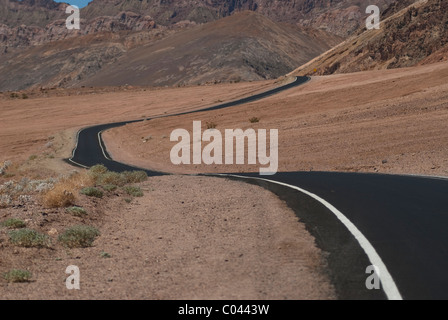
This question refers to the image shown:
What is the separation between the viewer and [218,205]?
13.8 m

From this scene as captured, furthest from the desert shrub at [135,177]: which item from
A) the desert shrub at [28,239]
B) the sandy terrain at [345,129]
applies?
the desert shrub at [28,239]

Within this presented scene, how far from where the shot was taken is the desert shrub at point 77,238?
9.99 meters

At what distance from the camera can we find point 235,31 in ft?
561

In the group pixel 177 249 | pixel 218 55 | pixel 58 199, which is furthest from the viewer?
pixel 218 55

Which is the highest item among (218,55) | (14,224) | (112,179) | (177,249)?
(218,55)

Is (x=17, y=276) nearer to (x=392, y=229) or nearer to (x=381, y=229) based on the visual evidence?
(x=381, y=229)

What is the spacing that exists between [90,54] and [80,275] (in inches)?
7593

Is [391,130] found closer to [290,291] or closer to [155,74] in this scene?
[290,291]

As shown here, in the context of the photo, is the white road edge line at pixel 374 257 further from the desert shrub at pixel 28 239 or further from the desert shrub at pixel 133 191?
the desert shrub at pixel 133 191

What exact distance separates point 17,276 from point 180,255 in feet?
8.32

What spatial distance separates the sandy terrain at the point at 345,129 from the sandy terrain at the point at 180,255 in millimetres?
11181

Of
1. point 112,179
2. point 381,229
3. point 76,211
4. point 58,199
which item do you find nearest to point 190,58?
point 112,179

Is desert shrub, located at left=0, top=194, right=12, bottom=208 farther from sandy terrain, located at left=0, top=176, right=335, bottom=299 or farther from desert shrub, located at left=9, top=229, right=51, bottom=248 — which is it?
desert shrub, located at left=9, top=229, right=51, bottom=248

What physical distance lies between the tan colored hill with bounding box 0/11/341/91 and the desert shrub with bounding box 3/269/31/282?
123m
